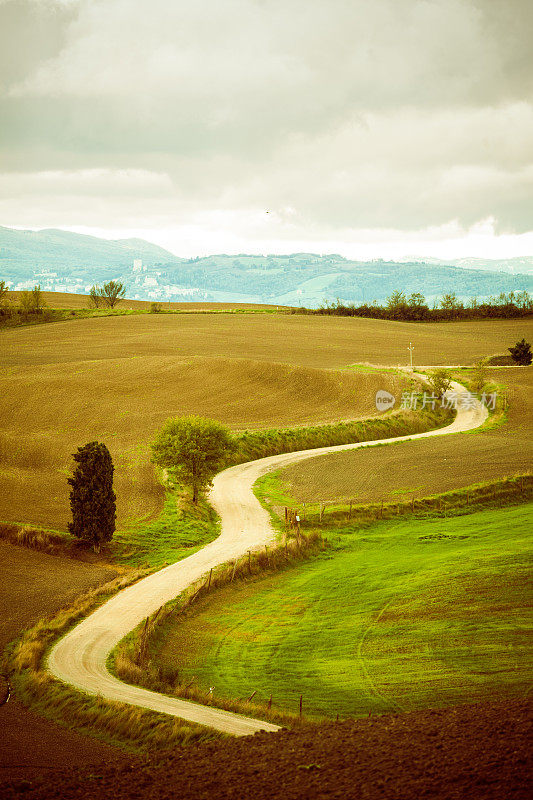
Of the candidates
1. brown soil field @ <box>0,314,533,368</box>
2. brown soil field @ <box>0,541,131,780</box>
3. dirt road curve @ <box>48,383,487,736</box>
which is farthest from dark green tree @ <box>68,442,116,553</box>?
brown soil field @ <box>0,314,533,368</box>

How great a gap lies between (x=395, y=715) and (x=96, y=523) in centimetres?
2206

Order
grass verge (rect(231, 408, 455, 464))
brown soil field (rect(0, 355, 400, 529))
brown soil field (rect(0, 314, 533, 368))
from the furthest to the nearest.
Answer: brown soil field (rect(0, 314, 533, 368))
grass verge (rect(231, 408, 455, 464))
brown soil field (rect(0, 355, 400, 529))

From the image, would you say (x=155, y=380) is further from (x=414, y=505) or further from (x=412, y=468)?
(x=414, y=505)

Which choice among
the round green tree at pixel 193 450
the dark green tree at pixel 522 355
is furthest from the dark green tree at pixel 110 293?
the round green tree at pixel 193 450

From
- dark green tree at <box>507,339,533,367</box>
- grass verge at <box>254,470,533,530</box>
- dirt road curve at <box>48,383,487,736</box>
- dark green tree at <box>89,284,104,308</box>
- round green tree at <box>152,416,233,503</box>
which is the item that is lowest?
dirt road curve at <box>48,383,487,736</box>

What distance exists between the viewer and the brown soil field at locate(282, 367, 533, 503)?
46.1m

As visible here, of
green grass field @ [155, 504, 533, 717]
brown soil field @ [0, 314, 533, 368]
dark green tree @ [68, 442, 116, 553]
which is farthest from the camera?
→ brown soil field @ [0, 314, 533, 368]

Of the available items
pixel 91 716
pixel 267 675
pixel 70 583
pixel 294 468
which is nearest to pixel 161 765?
pixel 91 716

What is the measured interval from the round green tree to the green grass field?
1296 cm

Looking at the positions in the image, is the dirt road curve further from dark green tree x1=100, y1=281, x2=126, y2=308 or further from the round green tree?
dark green tree x1=100, y1=281, x2=126, y2=308

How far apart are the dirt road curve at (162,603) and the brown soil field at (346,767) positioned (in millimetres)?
2832

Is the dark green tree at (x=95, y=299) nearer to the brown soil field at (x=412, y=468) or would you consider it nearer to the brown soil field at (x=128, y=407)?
the brown soil field at (x=128, y=407)

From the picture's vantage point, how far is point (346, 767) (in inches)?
539

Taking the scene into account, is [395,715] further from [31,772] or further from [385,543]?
[385,543]
